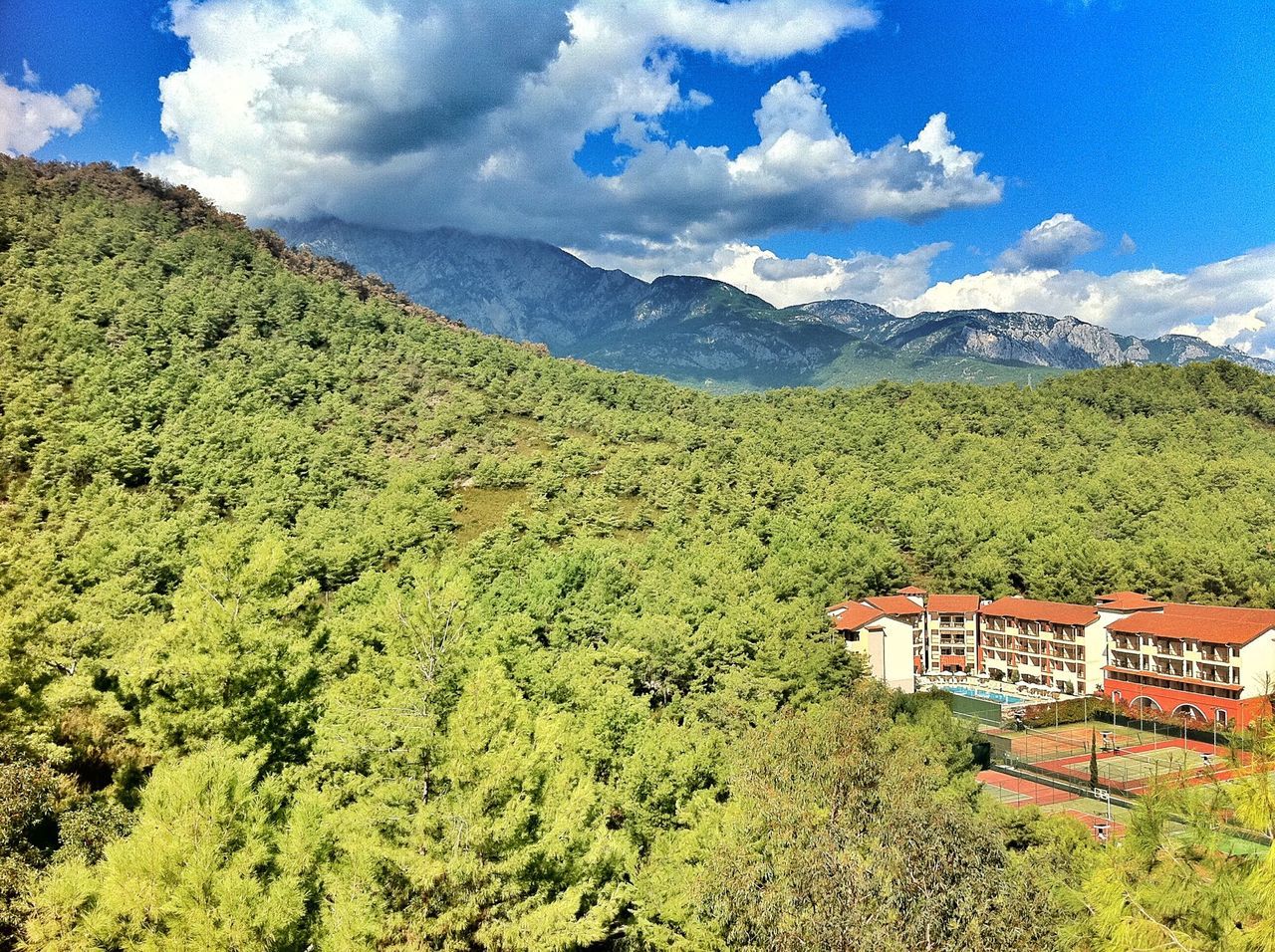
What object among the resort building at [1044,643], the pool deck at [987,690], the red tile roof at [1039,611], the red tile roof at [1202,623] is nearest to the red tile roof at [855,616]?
the pool deck at [987,690]

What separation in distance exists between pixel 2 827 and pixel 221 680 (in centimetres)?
570

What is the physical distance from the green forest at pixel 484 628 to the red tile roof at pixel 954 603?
418 centimetres

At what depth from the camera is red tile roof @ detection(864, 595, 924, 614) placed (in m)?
69.4

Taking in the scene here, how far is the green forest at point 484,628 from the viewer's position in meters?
12.9

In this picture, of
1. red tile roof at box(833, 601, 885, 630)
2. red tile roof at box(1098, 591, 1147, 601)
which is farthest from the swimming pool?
red tile roof at box(1098, 591, 1147, 601)

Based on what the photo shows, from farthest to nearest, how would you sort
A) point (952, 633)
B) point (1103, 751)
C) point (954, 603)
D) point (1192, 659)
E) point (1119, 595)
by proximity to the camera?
point (954, 603), point (952, 633), point (1119, 595), point (1192, 659), point (1103, 751)

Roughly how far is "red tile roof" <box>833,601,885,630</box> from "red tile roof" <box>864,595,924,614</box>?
137cm

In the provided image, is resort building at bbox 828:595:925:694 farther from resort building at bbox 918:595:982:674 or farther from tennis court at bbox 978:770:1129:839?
tennis court at bbox 978:770:1129:839

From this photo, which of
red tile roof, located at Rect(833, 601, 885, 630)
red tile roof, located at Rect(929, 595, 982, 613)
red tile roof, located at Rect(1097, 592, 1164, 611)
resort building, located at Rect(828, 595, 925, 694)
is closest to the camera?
red tile roof, located at Rect(1097, 592, 1164, 611)

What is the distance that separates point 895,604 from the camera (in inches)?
2783

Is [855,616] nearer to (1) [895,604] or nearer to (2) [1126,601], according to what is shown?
(1) [895,604]

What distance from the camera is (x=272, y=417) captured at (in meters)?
82.7

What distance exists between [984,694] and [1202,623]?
18388 mm

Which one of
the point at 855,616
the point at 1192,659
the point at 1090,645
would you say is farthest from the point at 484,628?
the point at 1090,645
